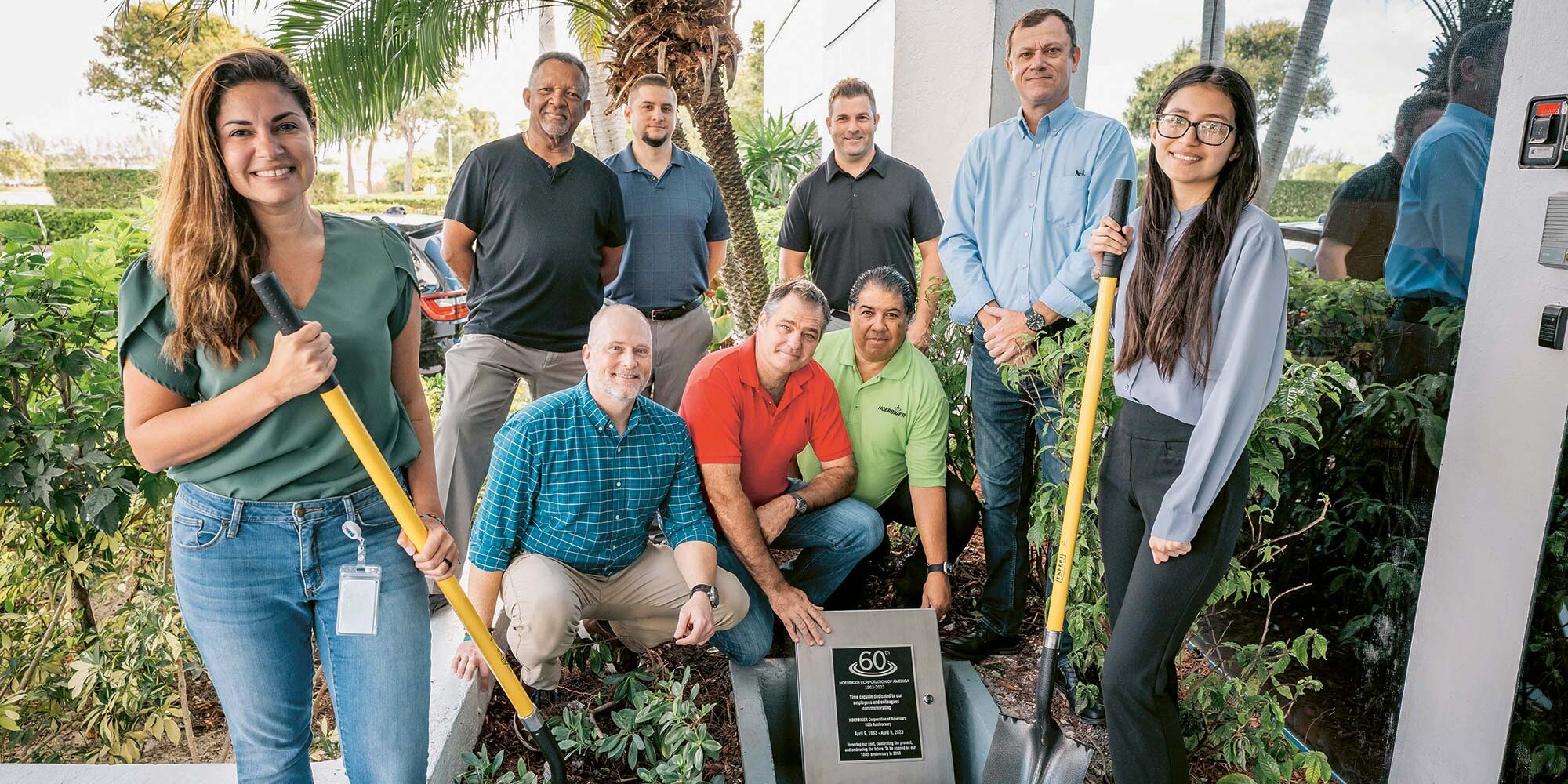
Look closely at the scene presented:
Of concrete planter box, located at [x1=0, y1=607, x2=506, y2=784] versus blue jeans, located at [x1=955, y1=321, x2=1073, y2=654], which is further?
blue jeans, located at [x1=955, y1=321, x2=1073, y2=654]

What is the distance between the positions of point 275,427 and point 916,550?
250 centimetres

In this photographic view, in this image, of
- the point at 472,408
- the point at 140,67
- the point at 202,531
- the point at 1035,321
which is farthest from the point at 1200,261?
the point at 140,67

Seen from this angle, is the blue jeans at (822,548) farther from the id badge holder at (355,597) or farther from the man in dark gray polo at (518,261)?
the id badge holder at (355,597)

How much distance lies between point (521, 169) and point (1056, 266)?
6.87 ft

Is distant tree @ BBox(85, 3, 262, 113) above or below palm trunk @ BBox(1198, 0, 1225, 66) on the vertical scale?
above

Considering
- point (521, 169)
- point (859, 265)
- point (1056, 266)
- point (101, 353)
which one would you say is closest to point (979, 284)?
point (1056, 266)

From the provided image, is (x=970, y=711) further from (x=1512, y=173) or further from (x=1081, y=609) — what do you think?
(x=1512, y=173)

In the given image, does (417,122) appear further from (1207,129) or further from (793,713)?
(1207,129)

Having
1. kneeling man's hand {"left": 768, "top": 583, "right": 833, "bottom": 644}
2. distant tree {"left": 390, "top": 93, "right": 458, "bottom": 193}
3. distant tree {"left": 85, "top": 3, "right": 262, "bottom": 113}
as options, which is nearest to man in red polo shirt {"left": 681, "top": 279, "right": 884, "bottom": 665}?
kneeling man's hand {"left": 768, "top": 583, "right": 833, "bottom": 644}

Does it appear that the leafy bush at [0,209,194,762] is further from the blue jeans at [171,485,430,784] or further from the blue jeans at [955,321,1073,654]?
the blue jeans at [955,321,1073,654]

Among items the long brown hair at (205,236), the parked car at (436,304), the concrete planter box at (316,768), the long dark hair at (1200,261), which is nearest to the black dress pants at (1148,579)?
the long dark hair at (1200,261)

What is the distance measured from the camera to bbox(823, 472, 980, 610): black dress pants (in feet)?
11.6

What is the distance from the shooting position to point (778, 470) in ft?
11.0

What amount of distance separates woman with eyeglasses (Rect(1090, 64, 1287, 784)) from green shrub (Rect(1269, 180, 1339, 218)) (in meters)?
1.06
